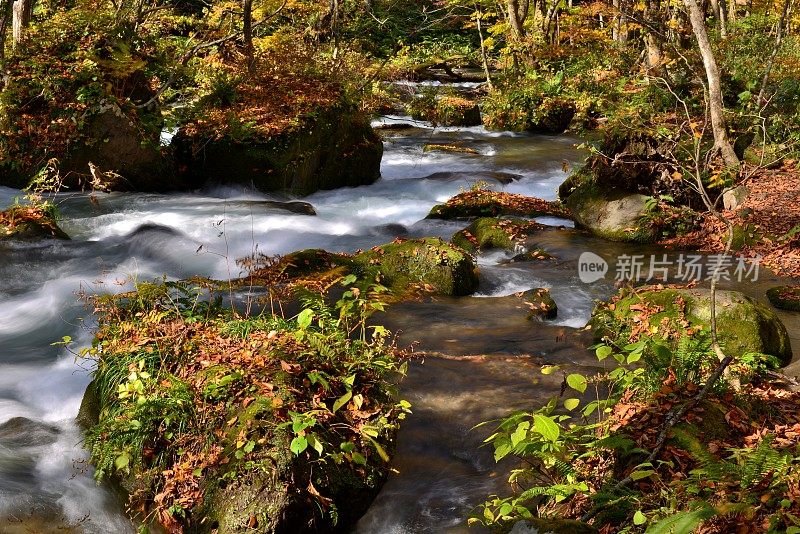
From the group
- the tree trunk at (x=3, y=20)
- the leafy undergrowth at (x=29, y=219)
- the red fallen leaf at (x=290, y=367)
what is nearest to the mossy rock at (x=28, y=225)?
the leafy undergrowth at (x=29, y=219)

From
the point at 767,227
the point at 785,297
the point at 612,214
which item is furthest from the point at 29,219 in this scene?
the point at 767,227

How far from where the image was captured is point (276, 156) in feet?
45.6

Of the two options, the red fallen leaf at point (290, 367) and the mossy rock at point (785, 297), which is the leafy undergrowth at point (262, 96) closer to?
the mossy rock at point (785, 297)

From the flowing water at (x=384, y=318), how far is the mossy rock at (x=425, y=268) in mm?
299

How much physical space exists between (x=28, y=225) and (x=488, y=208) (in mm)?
7704

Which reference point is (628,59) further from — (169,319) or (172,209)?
(169,319)

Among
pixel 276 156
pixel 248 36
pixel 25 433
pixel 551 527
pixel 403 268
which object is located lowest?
pixel 25 433

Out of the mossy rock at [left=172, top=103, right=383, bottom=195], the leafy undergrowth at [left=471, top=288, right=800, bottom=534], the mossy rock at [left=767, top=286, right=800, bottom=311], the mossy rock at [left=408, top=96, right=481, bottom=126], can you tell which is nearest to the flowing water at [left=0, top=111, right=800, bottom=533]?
the mossy rock at [left=172, top=103, right=383, bottom=195]

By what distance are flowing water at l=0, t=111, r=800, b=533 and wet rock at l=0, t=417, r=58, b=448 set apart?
1cm

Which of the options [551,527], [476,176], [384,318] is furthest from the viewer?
[476,176]

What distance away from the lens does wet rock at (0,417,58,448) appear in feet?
17.2

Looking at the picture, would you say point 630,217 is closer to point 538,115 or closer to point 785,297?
point 785,297

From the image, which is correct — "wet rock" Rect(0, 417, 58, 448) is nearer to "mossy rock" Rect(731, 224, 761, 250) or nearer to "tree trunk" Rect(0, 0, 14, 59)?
"mossy rock" Rect(731, 224, 761, 250)

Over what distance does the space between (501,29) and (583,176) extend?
13817 millimetres
